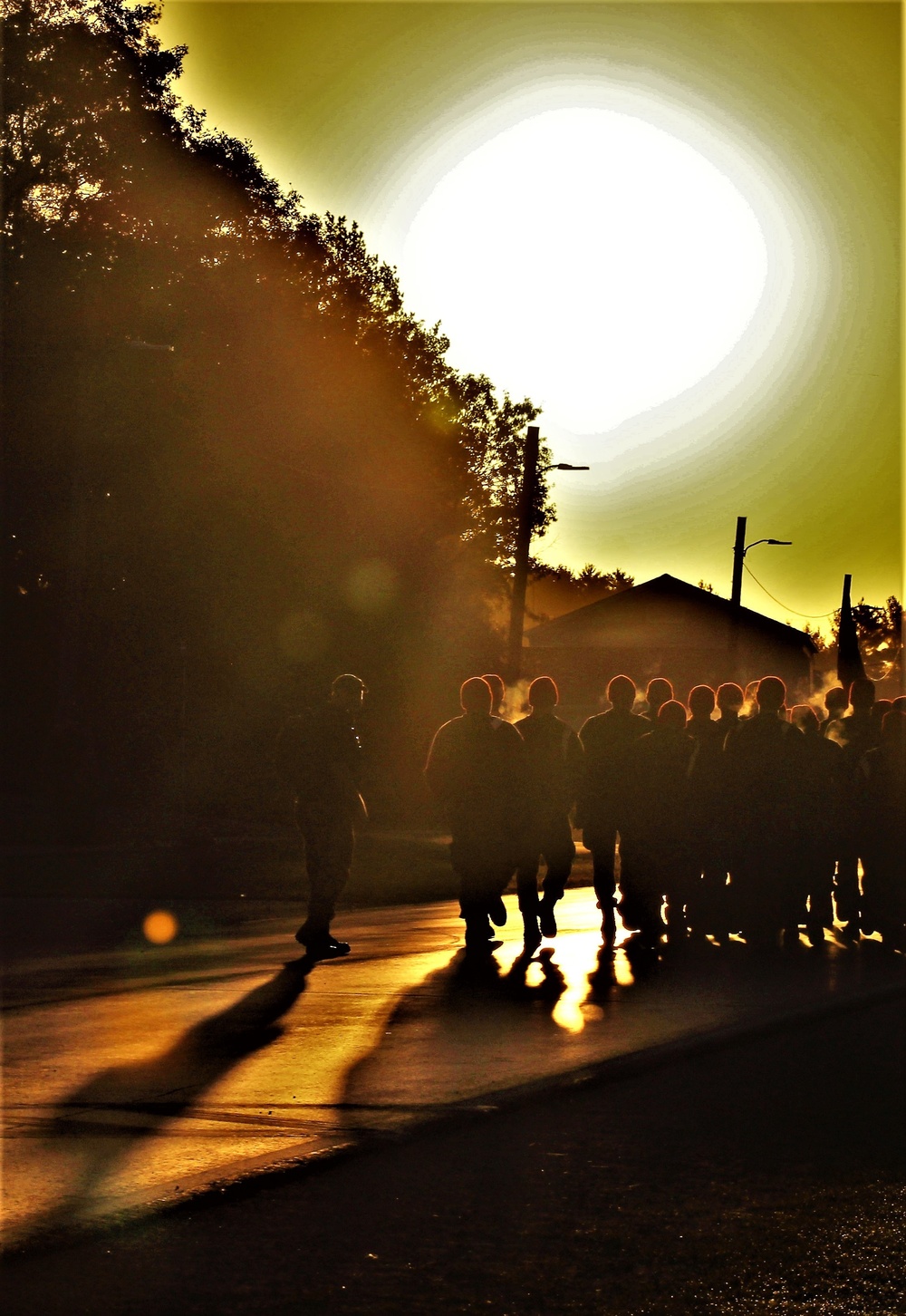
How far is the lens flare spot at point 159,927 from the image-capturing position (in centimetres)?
1434

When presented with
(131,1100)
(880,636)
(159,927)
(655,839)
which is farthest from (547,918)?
(880,636)

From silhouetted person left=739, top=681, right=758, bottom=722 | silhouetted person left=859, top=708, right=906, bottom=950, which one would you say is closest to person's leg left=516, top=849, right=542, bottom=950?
silhouetted person left=739, top=681, right=758, bottom=722

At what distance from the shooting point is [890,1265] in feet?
17.6

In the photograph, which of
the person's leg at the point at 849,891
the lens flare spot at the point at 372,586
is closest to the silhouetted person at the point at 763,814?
the person's leg at the point at 849,891

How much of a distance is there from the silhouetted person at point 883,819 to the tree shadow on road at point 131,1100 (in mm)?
5641

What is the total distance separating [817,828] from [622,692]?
6.21ft

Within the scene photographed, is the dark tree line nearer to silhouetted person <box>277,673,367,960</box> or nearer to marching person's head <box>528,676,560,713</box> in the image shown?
marching person's head <box>528,676,560,713</box>

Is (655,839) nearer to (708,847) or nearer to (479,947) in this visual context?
(708,847)

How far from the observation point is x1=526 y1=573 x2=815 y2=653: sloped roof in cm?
10112

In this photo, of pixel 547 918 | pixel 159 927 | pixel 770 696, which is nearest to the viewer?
pixel 547 918

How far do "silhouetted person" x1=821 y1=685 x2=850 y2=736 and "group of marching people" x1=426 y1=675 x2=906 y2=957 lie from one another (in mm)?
689

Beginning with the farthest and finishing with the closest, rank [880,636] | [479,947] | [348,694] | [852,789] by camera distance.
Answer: [880,636] < [852,789] < [479,947] < [348,694]

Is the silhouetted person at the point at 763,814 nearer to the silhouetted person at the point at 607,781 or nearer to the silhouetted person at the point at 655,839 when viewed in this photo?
the silhouetted person at the point at 655,839

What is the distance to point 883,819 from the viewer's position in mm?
14125
